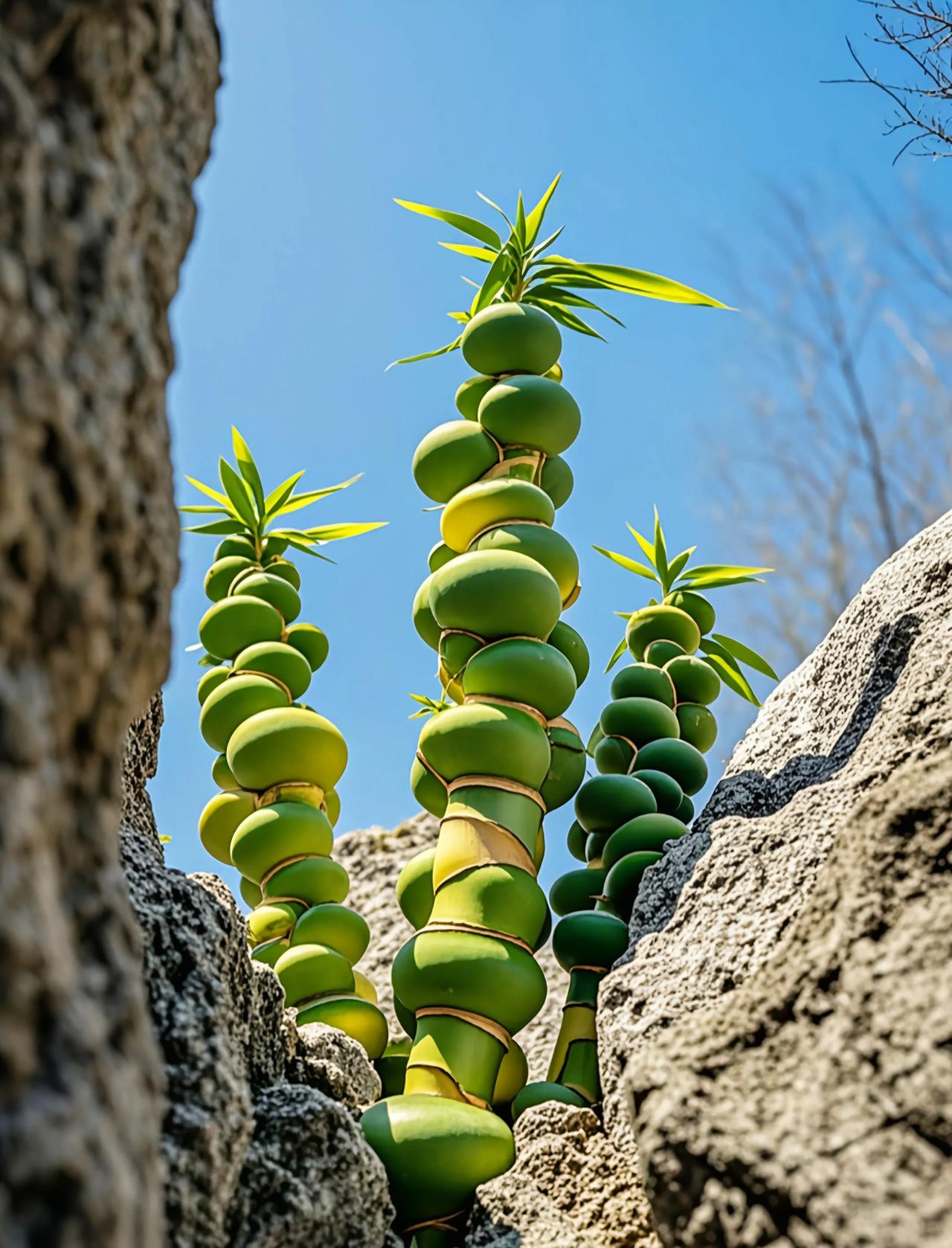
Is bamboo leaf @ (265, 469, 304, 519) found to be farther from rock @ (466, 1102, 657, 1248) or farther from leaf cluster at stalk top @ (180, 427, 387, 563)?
rock @ (466, 1102, 657, 1248)

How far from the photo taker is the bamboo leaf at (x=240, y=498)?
143cm

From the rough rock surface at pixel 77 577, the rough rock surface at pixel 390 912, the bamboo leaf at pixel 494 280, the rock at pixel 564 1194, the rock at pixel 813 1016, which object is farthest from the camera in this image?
the rough rock surface at pixel 390 912

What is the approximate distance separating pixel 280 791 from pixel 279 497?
16.4 inches

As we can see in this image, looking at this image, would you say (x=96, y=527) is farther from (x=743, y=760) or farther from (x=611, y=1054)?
(x=743, y=760)

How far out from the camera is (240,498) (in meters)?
1.43

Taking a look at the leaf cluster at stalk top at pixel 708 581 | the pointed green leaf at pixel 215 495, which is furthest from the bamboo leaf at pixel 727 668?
the pointed green leaf at pixel 215 495

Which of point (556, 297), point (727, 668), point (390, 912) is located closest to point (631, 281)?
point (556, 297)

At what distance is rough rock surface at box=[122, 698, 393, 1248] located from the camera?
62 centimetres

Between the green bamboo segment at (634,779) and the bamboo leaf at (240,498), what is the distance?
430mm

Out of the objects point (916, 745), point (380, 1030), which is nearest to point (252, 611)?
point (380, 1030)

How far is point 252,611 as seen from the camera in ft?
4.26

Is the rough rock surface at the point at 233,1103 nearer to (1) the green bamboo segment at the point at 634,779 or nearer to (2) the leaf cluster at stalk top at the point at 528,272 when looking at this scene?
(1) the green bamboo segment at the point at 634,779

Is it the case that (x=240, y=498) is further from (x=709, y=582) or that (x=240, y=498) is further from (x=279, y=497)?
(x=709, y=582)

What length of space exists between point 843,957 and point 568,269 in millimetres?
941
